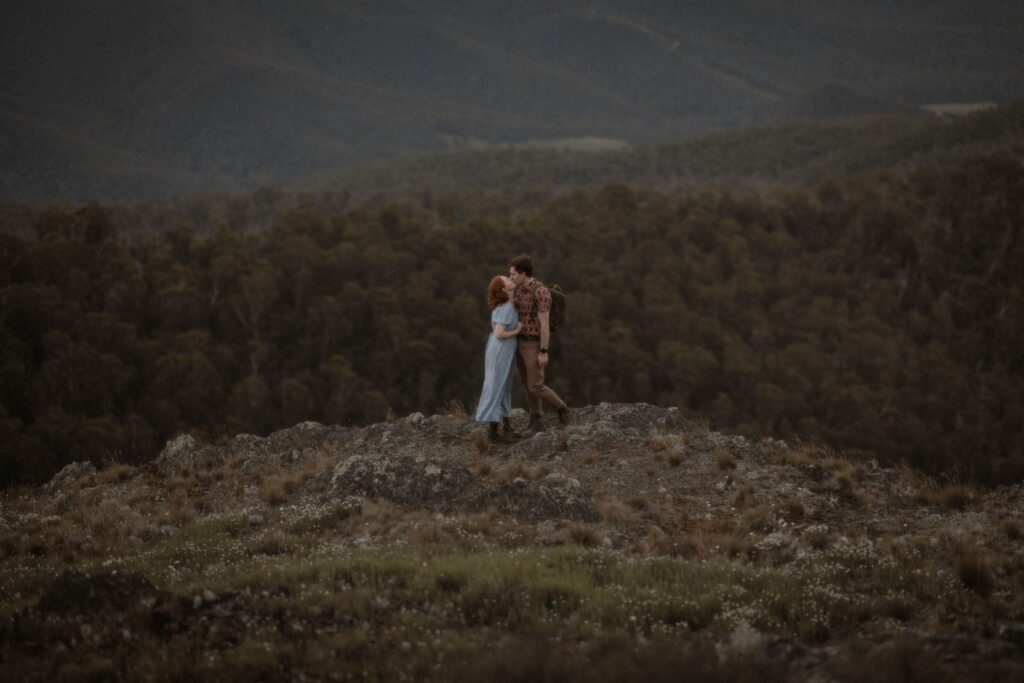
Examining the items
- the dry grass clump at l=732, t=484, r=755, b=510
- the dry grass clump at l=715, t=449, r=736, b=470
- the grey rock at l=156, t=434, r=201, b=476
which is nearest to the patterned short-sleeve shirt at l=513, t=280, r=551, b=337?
the dry grass clump at l=715, t=449, r=736, b=470

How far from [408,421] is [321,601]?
7.54 metres

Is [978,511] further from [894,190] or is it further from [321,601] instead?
[894,190]

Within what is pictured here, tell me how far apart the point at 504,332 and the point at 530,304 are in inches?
21.8

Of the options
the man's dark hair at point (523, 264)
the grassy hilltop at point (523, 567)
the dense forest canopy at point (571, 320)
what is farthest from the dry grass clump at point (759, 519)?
the dense forest canopy at point (571, 320)

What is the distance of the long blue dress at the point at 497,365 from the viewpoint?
10.9m

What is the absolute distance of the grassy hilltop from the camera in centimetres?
553

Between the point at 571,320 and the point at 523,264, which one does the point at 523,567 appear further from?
the point at 571,320

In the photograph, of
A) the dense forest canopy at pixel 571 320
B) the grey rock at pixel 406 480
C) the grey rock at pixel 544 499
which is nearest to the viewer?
the grey rock at pixel 544 499

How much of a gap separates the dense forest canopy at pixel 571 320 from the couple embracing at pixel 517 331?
4678 cm

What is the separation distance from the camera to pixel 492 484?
34.2ft

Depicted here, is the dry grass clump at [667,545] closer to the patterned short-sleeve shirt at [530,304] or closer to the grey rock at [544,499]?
the grey rock at [544,499]

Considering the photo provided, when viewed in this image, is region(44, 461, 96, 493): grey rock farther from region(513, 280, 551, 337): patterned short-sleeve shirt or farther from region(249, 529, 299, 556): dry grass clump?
region(513, 280, 551, 337): patterned short-sleeve shirt

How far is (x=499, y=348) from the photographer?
11094 millimetres

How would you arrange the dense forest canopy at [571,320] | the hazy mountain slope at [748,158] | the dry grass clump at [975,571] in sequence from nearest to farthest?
the dry grass clump at [975,571]
the dense forest canopy at [571,320]
the hazy mountain slope at [748,158]
